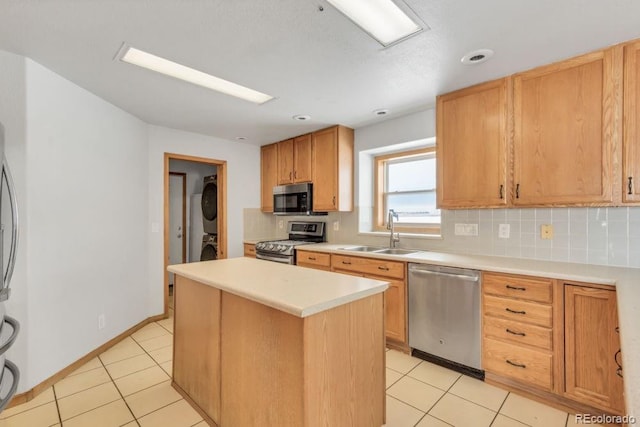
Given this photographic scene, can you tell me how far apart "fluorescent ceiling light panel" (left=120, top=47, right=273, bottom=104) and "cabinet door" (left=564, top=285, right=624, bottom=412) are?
2.76 metres

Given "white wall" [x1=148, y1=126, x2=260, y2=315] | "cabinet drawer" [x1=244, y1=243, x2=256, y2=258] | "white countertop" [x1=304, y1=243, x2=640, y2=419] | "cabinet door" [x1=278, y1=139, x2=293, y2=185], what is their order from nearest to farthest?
"white countertop" [x1=304, y1=243, x2=640, y2=419]
"white wall" [x1=148, y1=126, x2=260, y2=315]
"cabinet door" [x1=278, y1=139, x2=293, y2=185]
"cabinet drawer" [x1=244, y1=243, x2=256, y2=258]

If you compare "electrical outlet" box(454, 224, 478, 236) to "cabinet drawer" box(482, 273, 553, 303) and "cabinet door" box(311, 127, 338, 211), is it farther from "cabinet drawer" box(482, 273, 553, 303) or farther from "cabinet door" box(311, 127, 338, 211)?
"cabinet door" box(311, 127, 338, 211)

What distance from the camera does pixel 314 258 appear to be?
3.46 m

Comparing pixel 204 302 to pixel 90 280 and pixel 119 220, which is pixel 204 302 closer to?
pixel 90 280

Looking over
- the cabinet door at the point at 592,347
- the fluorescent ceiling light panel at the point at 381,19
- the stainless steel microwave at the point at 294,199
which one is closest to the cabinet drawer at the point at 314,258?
the stainless steel microwave at the point at 294,199

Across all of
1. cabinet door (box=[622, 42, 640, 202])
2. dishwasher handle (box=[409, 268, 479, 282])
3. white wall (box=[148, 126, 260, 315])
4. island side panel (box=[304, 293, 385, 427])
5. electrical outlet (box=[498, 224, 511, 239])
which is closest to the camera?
island side panel (box=[304, 293, 385, 427])

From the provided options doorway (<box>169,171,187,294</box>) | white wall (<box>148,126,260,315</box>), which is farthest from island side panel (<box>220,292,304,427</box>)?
doorway (<box>169,171,187,294</box>)

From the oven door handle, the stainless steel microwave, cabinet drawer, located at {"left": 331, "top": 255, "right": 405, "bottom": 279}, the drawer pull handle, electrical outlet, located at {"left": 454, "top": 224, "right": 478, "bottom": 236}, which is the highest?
the stainless steel microwave

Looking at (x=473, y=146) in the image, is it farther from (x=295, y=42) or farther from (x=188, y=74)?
(x=188, y=74)

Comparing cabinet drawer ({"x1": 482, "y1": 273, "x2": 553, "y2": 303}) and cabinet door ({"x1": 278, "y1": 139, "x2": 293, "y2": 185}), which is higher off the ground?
cabinet door ({"x1": 278, "y1": 139, "x2": 293, "y2": 185})

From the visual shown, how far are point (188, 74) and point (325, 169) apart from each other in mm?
1852

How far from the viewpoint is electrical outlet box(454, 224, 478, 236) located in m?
2.79

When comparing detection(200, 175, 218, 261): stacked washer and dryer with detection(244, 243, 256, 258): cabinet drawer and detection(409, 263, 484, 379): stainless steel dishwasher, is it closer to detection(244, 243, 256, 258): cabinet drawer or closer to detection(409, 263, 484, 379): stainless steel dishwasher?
detection(244, 243, 256, 258): cabinet drawer

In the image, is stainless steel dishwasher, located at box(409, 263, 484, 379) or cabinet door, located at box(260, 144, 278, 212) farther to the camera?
cabinet door, located at box(260, 144, 278, 212)
